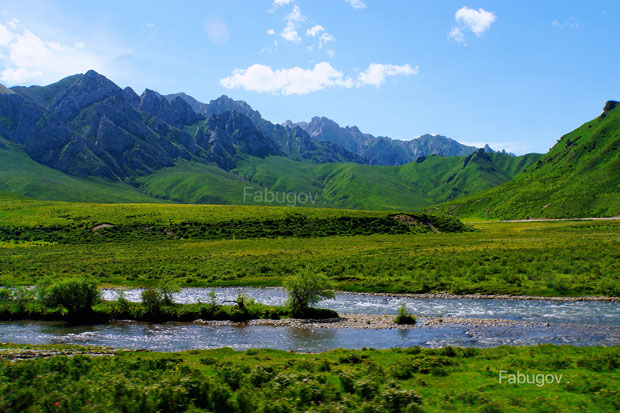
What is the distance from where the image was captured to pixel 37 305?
42312 mm

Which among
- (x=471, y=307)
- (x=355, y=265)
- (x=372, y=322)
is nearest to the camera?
(x=372, y=322)

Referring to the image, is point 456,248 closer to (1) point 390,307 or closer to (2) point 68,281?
(1) point 390,307

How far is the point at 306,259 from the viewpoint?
73.6 m

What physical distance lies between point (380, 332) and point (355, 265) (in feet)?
105

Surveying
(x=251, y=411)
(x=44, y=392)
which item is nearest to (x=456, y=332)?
(x=251, y=411)

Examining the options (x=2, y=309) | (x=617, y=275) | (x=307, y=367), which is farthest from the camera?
(x=617, y=275)

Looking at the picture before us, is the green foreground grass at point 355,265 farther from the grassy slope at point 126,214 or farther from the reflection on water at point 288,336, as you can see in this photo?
the grassy slope at point 126,214

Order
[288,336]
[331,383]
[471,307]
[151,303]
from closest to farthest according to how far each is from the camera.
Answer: [331,383] → [288,336] → [151,303] → [471,307]

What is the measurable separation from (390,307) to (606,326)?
19.8 m

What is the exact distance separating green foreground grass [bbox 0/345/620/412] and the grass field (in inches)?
1085

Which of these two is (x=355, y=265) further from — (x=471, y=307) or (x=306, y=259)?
(x=471, y=307)

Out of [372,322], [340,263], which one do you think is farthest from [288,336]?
[340,263]

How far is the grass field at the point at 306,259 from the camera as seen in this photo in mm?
52625

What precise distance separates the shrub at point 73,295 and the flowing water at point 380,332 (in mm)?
2440
